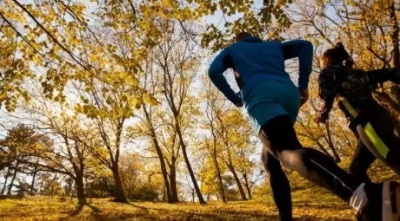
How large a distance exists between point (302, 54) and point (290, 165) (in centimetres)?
133

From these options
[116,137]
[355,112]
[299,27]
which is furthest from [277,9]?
[116,137]

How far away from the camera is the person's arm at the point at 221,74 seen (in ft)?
10.3

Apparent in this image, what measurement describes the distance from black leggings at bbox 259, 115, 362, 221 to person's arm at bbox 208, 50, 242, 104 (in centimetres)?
58

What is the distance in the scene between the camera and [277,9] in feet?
18.2

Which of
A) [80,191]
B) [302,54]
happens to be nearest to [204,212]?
[302,54]

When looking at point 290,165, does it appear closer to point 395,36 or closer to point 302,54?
point 302,54

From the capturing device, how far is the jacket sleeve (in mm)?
3744

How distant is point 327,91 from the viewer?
3.77m

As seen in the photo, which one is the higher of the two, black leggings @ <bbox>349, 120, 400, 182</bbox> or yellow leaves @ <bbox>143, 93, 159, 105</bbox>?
yellow leaves @ <bbox>143, 93, 159, 105</bbox>

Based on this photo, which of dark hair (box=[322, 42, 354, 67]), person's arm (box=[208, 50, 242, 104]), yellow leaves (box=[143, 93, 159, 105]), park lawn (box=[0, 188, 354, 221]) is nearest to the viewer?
person's arm (box=[208, 50, 242, 104])

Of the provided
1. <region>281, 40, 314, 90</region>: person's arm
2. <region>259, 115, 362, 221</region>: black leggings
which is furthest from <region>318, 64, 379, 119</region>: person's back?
<region>259, 115, 362, 221</region>: black leggings

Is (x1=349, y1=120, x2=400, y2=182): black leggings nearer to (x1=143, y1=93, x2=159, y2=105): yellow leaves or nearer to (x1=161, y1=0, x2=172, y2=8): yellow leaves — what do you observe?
(x1=143, y1=93, x2=159, y2=105): yellow leaves

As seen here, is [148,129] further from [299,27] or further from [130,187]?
[299,27]

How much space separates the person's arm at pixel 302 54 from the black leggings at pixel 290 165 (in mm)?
799
